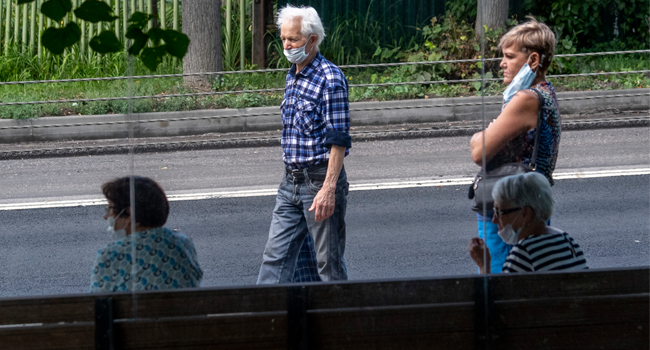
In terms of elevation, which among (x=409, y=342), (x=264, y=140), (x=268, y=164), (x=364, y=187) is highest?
(x=264, y=140)

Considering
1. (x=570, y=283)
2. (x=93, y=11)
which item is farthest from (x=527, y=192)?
(x=93, y=11)

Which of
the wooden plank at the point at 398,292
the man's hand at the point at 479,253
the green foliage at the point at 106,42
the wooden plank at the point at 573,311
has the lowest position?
the wooden plank at the point at 573,311

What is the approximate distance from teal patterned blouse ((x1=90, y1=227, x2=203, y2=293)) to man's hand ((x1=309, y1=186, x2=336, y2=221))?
2.26ft

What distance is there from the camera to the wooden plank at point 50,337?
81.4 inches

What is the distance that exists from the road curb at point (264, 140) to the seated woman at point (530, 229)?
0.82 feet

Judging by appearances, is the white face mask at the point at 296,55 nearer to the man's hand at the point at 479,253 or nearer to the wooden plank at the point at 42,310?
the man's hand at the point at 479,253

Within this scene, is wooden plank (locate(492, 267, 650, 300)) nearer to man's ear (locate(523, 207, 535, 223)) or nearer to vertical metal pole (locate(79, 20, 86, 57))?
man's ear (locate(523, 207, 535, 223))

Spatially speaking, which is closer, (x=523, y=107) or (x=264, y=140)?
(x=523, y=107)

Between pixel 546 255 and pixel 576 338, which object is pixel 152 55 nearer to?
pixel 546 255

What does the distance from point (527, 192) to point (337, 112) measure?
83cm

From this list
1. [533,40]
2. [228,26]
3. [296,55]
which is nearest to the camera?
[533,40]

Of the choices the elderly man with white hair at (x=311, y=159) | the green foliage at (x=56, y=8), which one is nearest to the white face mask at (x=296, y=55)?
the elderly man with white hair at (x=311, y=159)

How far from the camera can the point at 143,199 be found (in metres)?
2.31

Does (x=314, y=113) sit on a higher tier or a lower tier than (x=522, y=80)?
lower
